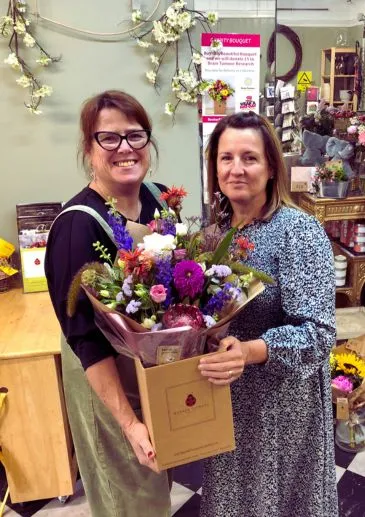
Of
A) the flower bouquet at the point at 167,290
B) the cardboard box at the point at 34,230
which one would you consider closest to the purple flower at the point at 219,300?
the flower bouquet at the point at 167,290

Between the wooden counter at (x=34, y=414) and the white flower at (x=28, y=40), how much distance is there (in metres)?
1.15

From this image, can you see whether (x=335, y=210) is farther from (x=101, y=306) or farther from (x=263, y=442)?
(x=101, y=306)

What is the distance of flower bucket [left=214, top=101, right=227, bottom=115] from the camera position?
2271mm

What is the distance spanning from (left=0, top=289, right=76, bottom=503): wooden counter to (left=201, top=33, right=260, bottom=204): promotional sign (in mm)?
1009

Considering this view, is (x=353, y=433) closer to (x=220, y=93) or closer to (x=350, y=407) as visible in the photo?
(x=350, y=407)

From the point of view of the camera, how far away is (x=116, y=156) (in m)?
1.21

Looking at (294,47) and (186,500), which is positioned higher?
(294,47)

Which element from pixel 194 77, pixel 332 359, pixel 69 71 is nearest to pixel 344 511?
pixel 332 359

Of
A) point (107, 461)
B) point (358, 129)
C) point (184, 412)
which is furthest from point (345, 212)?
point (184, 412)

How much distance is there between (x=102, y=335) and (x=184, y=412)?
0.92ft

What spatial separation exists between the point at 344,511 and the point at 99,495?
3.40 feet

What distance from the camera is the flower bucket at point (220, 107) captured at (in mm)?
2271

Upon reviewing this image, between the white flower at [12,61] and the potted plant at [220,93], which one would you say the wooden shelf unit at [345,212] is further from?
the white flower at [12,61]

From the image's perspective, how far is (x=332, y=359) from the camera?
238cm
